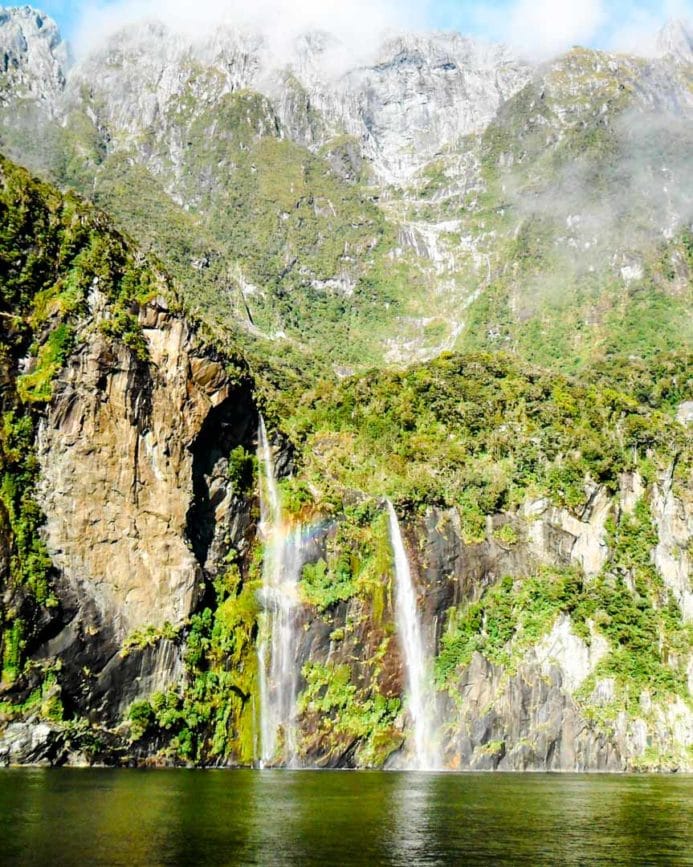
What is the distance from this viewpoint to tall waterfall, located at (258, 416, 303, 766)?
51.3m

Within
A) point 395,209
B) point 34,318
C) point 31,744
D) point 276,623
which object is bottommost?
point 31,744

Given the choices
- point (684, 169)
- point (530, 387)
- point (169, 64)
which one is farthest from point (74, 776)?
point (169, 64)

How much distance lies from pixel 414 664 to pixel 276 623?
29.7 ft

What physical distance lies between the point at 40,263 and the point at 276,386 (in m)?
44.9

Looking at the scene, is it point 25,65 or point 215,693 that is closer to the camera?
point 215,693

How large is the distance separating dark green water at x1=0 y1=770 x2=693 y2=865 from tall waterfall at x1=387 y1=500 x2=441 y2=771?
1410cm

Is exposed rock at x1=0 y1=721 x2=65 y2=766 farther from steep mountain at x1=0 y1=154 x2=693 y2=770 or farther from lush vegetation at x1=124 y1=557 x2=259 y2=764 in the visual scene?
lush vegetation at x1=124 y1=557 x2=259 y2=764

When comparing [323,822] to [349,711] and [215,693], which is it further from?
[349,711]

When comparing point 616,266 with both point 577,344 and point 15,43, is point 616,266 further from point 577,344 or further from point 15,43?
point 15,43

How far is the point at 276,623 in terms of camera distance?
5400 centimetres

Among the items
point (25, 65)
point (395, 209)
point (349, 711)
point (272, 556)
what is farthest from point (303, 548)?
point (25, 65)

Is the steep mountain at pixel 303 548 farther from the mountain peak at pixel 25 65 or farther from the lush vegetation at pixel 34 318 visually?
the mountain peak at pixel 25 65

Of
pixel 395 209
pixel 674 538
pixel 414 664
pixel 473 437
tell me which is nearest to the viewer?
pixel 414 664

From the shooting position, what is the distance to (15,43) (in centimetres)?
19475
